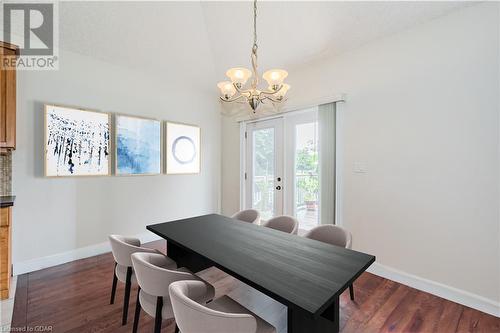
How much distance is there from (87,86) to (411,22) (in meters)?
4.16

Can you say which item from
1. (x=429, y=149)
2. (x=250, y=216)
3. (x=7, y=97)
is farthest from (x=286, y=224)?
(x=7, y=97)

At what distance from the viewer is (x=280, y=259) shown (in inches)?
56.1

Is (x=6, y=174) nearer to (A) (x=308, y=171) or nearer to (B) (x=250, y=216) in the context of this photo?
(B) (x=250, y=216)

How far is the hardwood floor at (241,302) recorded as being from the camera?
177 centimetres

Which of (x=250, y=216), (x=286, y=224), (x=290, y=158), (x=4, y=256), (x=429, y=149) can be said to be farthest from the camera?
(x=290, y=158)

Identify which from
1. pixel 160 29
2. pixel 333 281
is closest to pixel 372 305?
pixel 333 281

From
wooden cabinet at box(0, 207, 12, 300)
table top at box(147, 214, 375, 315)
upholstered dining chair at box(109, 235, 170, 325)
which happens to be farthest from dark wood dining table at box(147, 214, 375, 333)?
wooden cabinet at box(0, 207, 12, 300)

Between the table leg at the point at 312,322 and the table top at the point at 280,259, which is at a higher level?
the table top at the point at 280,259

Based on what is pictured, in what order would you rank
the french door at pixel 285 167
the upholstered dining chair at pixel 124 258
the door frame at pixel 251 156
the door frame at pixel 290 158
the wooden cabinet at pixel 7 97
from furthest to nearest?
1. the door frame at pixel 251 156
2. the door frame at pixel 290 158
3. the french door at pixel 285 167
4. the wooden cabinet at pixel 7 97
5. the upholstered dining chair at pixel 124 258

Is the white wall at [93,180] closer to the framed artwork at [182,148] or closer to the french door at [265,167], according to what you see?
the framed artwork at [182,148]

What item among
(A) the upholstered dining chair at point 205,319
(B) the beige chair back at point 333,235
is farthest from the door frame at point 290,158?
(A) the upholstered dining chair at point 205,319

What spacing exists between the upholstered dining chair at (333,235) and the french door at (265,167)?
5.12ft

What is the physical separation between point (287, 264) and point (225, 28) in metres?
3.39

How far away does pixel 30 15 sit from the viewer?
2508mm
